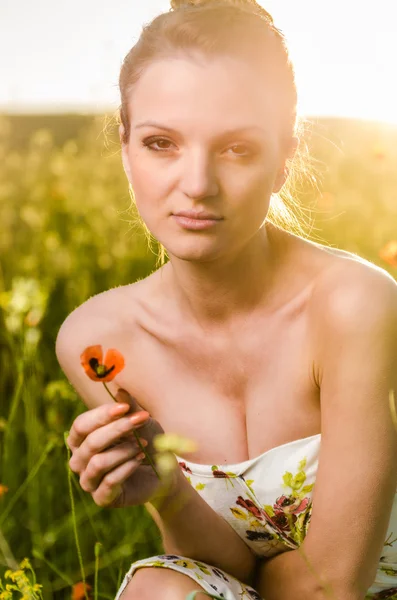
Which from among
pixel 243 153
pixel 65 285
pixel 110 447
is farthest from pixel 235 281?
pixel 65 285

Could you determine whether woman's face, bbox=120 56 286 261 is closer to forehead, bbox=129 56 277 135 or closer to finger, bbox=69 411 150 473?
forehead, bbox=129 56 277 135

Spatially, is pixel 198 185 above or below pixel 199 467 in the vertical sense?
above

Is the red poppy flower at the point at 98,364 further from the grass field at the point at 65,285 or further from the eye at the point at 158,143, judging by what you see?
the eye at the point at 158,143

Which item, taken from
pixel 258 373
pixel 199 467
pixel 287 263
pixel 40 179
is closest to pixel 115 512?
pixel 199 467

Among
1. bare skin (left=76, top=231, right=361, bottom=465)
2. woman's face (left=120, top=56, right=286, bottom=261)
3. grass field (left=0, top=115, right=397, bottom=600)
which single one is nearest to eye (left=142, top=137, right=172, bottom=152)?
woman's face (left=120, top=56, right=286, bottom=261)

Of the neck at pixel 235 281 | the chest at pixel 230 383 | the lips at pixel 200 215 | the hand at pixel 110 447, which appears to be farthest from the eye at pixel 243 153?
the hand at pixel 110 447

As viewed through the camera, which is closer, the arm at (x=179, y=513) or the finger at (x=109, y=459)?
the finger at (x=109, y=459)

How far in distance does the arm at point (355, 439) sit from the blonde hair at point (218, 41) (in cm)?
36

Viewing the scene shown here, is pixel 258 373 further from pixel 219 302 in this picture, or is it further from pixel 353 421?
pixel 353 421

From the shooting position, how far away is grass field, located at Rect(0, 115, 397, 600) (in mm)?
2256

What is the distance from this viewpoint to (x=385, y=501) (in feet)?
5.16

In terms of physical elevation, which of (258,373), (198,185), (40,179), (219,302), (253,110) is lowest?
(258,373)

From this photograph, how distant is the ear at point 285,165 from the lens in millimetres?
1721

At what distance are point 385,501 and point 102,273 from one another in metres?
2.37
